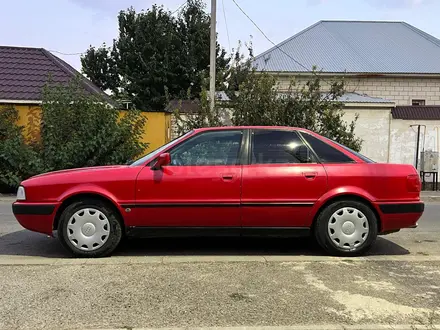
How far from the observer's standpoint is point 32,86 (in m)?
15.3

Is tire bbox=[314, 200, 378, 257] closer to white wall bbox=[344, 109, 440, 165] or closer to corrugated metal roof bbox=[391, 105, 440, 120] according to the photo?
white wall bbox=[344, 109, 440, 165]

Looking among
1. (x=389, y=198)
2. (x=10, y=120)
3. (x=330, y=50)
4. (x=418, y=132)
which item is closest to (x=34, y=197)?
(x=389, y=198)

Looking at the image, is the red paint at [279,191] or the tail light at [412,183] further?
the tail light at [412,183]

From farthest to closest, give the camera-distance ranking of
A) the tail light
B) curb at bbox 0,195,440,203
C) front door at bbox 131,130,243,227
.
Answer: curb at bbox 0,195,440,203
the tail light
front door at bbox 131,130,243,227

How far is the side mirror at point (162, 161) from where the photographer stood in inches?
198

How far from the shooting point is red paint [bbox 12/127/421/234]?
5.08 m

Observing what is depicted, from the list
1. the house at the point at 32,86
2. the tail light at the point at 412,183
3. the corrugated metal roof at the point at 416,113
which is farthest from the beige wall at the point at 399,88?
the tail light at the point at 412,183

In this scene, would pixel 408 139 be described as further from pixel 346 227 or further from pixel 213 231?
pixel 213 231

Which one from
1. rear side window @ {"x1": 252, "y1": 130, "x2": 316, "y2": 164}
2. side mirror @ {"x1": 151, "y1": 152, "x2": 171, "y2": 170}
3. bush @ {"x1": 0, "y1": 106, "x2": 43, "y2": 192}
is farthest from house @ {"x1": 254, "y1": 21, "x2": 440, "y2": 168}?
side mirror @ {"x1": 151, "y1": 152, "x2": 171, "y2": 170}

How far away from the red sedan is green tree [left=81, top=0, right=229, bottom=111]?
74.9 feet

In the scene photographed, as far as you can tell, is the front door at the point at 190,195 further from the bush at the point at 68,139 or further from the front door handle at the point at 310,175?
the bush at the point at 68,139

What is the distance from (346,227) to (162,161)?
2.24 meters

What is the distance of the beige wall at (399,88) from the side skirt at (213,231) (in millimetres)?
18924

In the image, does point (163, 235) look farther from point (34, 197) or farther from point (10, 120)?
point (10, 120)
